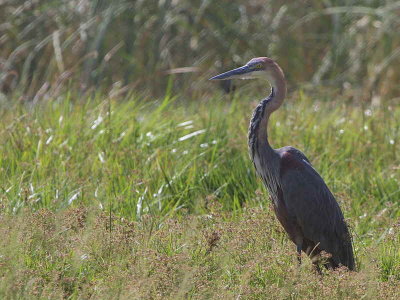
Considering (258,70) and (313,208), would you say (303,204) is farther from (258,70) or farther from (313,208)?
(258,70)

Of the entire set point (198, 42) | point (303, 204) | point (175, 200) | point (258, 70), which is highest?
point (258, 70)

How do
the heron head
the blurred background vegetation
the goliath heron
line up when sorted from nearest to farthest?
the goliath heron → the heron head → the blurred background vegetation

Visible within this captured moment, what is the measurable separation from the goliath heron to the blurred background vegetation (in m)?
4.02

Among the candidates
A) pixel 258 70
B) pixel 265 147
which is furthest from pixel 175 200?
pixel 258 70

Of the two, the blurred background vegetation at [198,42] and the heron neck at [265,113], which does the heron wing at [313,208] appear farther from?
the blurred background vegetation at [198,42]

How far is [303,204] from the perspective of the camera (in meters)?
4.60

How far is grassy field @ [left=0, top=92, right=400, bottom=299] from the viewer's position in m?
3.90

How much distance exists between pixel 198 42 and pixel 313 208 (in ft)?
16.1

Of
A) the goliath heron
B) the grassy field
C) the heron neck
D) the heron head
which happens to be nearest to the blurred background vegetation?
the grassy field

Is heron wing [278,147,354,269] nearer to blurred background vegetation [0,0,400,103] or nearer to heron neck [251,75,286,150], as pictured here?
heron neck [251,75,286,150]

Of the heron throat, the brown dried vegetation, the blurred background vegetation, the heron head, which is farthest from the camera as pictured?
the blurred background vegetation

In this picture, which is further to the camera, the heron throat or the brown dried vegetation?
the heron throat

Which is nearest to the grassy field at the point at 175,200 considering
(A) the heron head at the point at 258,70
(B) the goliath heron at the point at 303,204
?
(B) the goliath heron at the point at 303,204

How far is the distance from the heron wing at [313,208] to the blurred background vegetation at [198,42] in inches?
162
